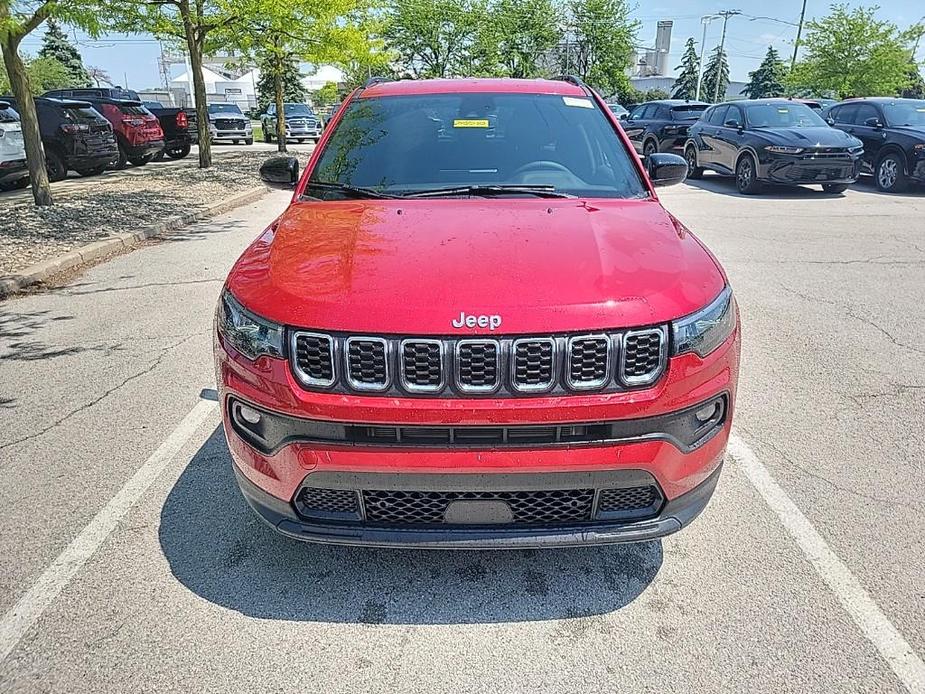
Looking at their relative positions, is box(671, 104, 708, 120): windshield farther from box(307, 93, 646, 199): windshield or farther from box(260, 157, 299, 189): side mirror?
box(260, 157, 299, 189): side mirror

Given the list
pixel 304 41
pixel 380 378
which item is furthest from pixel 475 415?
pixel 304 41

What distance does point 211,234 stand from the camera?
985 centimetres

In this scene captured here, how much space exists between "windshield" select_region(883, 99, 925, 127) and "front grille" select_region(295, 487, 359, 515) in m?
15.3

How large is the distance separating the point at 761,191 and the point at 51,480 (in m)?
14.0

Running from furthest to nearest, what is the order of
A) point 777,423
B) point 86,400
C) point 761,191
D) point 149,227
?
point 761,191
point 149,227
point 86,400
point 777,423

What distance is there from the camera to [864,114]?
47.4ft

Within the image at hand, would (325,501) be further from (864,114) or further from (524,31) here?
(524,31)

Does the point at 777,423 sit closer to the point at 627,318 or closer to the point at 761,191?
the point at 627,318

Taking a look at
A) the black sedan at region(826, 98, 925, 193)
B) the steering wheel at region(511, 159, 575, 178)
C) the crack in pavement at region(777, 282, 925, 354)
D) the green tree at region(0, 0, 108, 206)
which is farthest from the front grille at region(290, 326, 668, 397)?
the black sedan at region(826, 98, 925, 193)

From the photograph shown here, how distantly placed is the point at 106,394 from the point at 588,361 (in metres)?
3.47

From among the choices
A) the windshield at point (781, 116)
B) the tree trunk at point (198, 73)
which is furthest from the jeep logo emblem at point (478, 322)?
the tree trunk at point (198, 73)

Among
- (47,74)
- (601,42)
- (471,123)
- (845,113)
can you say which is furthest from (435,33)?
(471,123)

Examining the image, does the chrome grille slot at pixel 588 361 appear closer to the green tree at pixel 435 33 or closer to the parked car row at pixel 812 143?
the parked car row at pixel 812 143

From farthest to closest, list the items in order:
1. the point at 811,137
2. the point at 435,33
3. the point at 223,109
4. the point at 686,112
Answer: the point at 435,33
the point at 223,109
the point at 686,112
the point at 811,137
